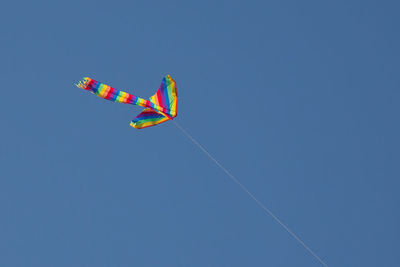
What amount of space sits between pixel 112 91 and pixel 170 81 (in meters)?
5.06

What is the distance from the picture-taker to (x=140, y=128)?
2849 inches

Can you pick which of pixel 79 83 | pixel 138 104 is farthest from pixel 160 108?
pixel 79 83

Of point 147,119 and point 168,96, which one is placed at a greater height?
point 168,96

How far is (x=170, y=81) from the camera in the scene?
72.6 m

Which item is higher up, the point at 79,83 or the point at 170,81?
the point at 170,81

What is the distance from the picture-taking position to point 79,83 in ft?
227

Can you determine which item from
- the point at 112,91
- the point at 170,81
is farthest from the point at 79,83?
the point at 170,81

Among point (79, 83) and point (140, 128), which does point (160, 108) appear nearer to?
point (140, 128)

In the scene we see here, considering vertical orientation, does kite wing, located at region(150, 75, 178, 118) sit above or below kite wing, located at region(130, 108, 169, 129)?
above

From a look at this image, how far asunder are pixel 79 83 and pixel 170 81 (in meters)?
7.80

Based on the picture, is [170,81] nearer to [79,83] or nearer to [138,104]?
[138,104]

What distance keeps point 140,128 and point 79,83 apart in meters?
6.56

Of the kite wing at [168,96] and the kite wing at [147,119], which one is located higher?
the kite wing at [168,96]

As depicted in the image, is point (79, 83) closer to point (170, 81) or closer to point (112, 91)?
point (112, 91)
